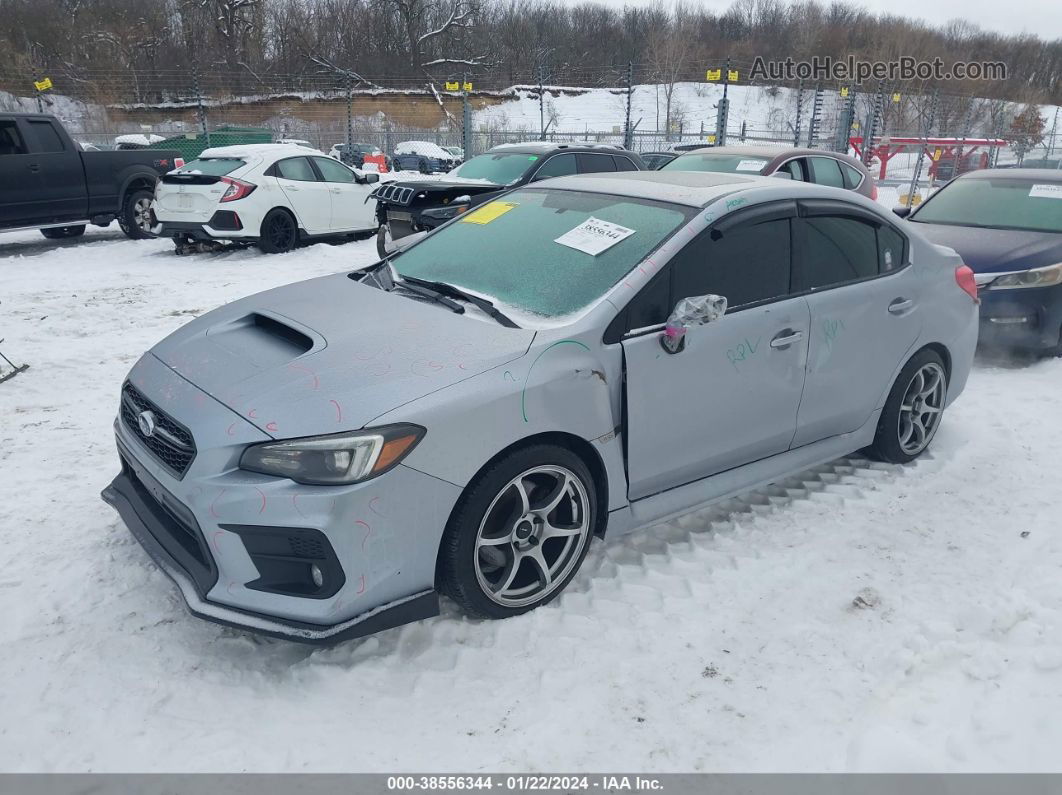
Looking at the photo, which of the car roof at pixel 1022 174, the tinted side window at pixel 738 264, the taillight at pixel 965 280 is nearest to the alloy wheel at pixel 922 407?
the taillight at pixel 965 280

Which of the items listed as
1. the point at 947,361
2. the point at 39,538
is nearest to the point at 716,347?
the point at 947,361

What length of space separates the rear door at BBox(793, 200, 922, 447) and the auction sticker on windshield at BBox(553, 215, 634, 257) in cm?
91

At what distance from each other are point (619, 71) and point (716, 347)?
62.6m

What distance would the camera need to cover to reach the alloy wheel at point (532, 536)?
9.10 feet

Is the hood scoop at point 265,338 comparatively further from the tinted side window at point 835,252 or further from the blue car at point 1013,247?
the blue car at point 1013,247

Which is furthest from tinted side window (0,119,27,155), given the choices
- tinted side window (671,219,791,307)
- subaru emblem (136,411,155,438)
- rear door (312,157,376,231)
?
tinted side window (671,219,791,307)

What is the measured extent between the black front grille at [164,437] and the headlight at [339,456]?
0.35 metres

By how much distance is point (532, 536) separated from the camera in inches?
113

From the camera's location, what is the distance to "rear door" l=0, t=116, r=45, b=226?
10117 millimetres

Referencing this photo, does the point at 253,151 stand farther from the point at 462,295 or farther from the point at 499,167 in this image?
the point at 462,295

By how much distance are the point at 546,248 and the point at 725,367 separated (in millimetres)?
956

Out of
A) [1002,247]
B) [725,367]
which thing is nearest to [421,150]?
[1002,247]

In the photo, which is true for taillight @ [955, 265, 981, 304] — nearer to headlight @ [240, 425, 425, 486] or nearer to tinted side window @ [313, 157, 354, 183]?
headlight @ [240, 425, 425, 486]

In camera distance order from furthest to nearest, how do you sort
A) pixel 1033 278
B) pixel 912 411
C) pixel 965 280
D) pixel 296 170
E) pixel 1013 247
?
pixel 296 170, pixel 1013 247, pixel 1033 278, pixel 965 280, pixel 912 411
